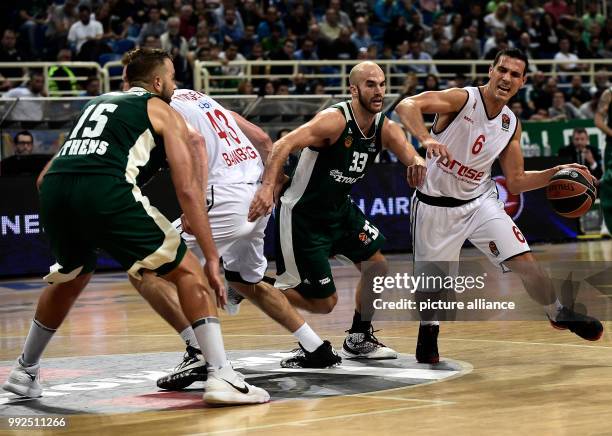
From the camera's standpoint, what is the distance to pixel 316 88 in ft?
61.4

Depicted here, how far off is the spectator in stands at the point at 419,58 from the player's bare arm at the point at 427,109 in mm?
12881

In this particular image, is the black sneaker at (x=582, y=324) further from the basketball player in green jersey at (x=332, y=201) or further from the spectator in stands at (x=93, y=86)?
the spectator in stands at (x=93, y=86)

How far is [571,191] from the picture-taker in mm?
8547

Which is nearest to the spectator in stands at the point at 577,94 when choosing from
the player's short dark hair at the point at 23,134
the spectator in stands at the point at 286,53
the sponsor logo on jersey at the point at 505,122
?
the spectator in stands at the point at 286,53

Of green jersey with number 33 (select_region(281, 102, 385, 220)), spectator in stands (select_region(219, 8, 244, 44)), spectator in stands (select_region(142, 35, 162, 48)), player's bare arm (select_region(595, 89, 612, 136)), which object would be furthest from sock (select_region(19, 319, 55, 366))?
spectator in stands (select_region(219, 8, 244, 44))

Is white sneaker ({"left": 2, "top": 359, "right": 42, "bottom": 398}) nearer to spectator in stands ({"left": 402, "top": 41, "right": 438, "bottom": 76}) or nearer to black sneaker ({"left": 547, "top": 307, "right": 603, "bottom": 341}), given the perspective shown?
black sneaker ({"left": 547, "top": 307, "right": 603, "bottom": 341})

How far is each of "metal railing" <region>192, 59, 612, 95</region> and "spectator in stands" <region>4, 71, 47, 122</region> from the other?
89.9 inches

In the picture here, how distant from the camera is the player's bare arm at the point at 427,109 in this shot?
24.8ft

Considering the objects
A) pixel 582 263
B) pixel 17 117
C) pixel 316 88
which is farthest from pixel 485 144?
pixel 316 88

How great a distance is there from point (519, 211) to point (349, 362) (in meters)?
10.2

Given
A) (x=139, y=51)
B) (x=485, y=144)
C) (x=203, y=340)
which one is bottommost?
(x=203, y=340)

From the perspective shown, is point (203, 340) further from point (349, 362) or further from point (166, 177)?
point (166, 177)

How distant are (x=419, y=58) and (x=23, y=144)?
8.50m

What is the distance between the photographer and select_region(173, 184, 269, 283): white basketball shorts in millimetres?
7816
